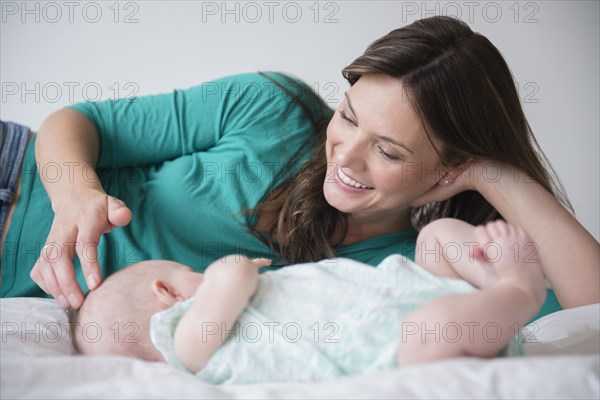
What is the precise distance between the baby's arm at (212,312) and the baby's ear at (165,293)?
8 centimetres

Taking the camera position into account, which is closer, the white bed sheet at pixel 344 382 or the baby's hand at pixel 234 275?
the white bed sheet at pixel 344 382

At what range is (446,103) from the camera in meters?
1.26

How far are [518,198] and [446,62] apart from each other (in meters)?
0.36

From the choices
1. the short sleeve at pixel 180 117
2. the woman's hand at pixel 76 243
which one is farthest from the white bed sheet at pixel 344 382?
the short sleeve at pixel 180 117

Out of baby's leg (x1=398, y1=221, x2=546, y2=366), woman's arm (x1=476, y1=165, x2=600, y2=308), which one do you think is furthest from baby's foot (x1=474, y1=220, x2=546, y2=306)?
woman's arm (x1=476, y1=165, x2=600, y2=308)

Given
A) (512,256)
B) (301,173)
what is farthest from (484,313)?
(301,173)

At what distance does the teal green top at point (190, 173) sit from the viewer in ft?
4.98

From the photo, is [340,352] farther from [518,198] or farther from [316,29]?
[316,29]

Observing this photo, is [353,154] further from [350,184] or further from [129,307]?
[129,307]

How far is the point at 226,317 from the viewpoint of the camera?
95 cm

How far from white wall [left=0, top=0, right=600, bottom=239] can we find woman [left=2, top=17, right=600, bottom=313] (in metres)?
0.83

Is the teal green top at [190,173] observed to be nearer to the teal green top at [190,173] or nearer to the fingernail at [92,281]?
the teal green top at [190,173]

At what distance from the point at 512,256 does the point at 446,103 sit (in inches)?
18.9

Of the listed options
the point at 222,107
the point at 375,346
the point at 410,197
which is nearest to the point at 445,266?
the point at 375,346
